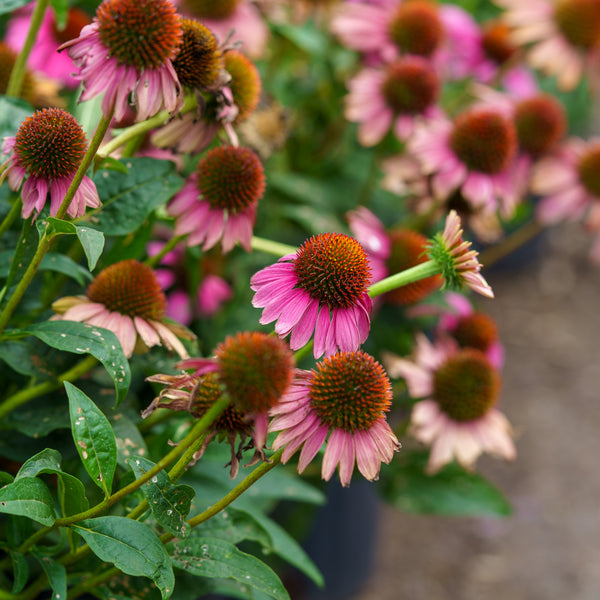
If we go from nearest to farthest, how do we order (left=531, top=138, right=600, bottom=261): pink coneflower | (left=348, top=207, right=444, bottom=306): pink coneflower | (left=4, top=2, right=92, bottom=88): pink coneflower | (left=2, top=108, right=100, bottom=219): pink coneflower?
1. (left=2, top=108, right=100, bottom=219): pink coneflower
2. (left=348, top=207, right=444, bottom=306): pink coneflower
3. (left=4, top=2, right=92, bottom=88): pink coneflower
4. (left=531, top=138, right=600, bottom=261): pink coneflower

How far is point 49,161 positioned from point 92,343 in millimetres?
132

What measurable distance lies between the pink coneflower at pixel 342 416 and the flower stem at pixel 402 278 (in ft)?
0.16

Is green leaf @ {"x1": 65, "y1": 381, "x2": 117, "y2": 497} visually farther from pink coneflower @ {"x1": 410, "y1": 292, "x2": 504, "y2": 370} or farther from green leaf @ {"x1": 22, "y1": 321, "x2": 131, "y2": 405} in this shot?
pink coneflower @ {"x1": 410, "y1": 292, "x2": 504, "y2": 370}

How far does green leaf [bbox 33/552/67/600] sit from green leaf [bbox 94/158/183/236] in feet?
0.88

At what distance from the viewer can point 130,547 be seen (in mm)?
454

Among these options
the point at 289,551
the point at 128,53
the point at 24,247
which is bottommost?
the point at 289,551

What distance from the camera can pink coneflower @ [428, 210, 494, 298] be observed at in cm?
50

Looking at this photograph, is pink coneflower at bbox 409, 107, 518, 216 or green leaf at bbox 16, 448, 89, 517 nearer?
green leaf at bbox 16, 448, 89, 517

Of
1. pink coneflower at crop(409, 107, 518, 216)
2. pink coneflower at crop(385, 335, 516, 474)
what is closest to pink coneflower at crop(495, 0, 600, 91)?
pink coneflower at crop(409, 107, 518, 216)

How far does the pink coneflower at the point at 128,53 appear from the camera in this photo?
46cm

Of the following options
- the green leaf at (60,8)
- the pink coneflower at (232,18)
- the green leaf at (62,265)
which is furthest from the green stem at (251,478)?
the pink coneflower at (232,18)

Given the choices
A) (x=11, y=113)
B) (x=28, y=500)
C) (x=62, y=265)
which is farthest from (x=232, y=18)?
(x=28, y=500)

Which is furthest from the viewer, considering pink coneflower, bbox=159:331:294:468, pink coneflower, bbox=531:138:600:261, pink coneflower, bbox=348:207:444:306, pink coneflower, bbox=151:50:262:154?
pink coneflower, bbox=531:138:600:261

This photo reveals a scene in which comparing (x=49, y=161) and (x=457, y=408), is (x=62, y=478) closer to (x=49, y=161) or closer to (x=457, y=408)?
(x=49, y=161)
